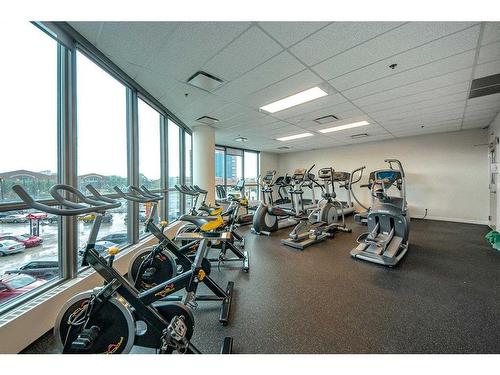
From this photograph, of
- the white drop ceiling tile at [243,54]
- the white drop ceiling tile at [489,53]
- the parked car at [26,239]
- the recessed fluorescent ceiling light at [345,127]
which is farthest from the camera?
the recessed fluorescent ceiling light at [345,127]

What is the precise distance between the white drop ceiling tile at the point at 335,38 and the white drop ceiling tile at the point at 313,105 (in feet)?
4.02

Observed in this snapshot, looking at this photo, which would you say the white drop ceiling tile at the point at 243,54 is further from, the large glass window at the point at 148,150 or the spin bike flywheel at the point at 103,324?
the spin bike flywheel at the point at 103,324

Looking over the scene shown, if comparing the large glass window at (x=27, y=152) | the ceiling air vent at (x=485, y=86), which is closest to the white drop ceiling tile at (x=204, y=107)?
the large glass window at (x=27, y=152)

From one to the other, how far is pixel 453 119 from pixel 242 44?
5.56m

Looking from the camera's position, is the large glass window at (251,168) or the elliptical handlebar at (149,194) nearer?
the elliptical handlebar at (149,194)

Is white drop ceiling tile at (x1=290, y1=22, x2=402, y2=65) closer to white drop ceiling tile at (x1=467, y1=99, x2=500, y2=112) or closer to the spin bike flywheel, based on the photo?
the spin bike flywheel

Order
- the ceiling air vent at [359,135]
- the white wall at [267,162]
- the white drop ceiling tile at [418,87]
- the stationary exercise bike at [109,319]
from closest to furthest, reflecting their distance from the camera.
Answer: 1. the stationary exercise bike at [109,319]
2. the white drop ceiling tile at [418,87]
3. the ceiling air vent at [359,135]
4. the white wall at [267,162]

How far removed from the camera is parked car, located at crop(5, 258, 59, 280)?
1.69 meters

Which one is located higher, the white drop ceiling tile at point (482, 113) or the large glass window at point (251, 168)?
the white drop ceiling tile at point (482, 113)

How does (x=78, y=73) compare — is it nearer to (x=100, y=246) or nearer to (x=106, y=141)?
(x=106, y=141)

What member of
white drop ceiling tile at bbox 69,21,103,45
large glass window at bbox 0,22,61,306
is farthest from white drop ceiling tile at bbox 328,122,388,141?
large glass window at bbox 0,22,61,306

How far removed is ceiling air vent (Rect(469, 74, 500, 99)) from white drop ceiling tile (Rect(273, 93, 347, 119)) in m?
1.74

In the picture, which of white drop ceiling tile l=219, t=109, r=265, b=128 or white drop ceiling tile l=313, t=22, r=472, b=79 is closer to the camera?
white drop ceiling tile l=313, t=22, r=472, b=79

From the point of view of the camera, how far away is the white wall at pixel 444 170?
555cm
